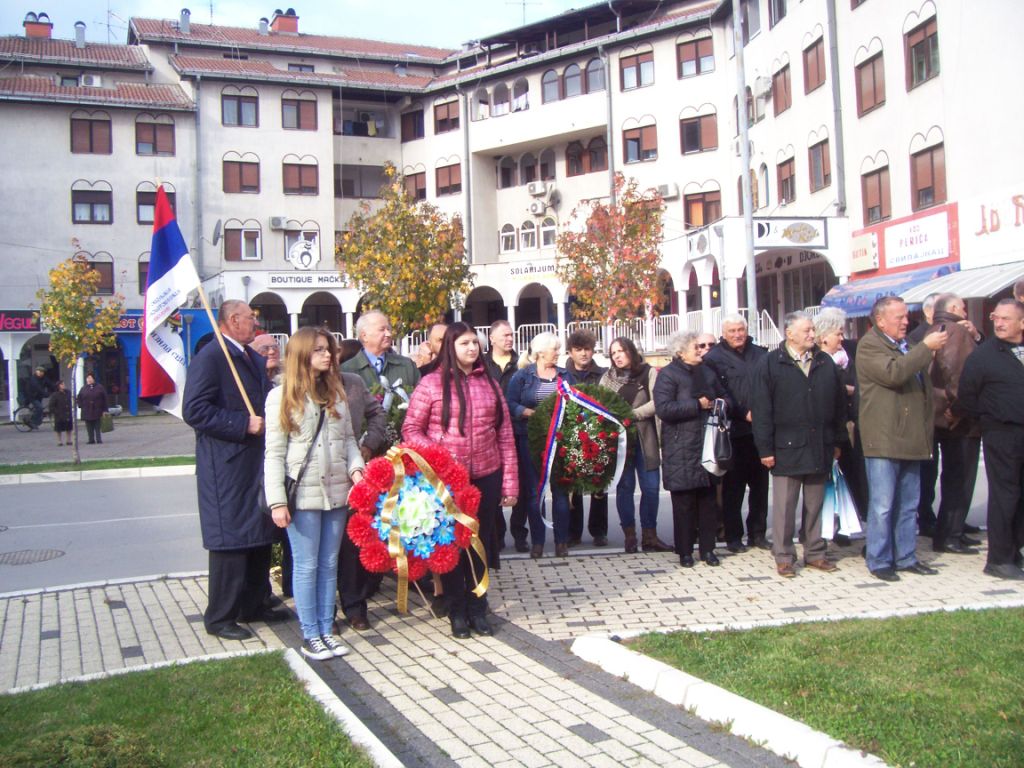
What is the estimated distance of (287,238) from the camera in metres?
47.7

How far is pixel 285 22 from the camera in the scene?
53.8 meters

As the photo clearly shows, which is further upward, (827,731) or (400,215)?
(400,215)

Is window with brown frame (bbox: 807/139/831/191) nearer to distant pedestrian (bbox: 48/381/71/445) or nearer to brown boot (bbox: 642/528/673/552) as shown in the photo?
distant pedestrian (bbox: 48/381/71/445)

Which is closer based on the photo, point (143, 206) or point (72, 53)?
point (143, 206)

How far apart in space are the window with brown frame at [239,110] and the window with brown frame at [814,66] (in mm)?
26134

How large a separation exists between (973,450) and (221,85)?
43.6m

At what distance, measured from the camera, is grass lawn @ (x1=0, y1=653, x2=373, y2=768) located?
4.30 meters

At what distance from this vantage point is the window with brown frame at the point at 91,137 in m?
45.0

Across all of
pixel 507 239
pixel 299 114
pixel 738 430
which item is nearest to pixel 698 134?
pixel 507 239

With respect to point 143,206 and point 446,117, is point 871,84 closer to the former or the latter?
point 446,117

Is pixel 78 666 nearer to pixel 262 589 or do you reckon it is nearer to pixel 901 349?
pixel 262 589

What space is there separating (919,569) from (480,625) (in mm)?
3791

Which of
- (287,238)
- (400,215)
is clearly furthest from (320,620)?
(287,238)

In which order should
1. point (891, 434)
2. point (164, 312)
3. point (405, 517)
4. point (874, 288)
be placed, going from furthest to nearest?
point (874, 288) → point (891, 434) → point (164, 312) → point (405, 517)
